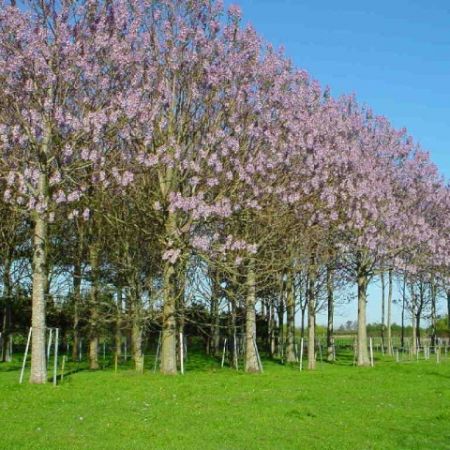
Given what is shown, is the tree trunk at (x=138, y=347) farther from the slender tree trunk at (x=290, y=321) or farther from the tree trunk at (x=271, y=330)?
the tree trunk at (x=271, y=330)

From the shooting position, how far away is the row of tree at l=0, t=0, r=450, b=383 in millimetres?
23641

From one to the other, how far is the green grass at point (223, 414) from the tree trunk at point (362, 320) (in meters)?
12.6

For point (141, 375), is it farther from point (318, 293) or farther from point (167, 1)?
point (167, 1)

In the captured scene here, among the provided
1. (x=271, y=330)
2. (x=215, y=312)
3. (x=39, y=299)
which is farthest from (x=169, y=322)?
(x=271, y=330)

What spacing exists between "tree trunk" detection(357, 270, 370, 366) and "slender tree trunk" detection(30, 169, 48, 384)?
20.4 m

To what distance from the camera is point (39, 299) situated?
939 inches

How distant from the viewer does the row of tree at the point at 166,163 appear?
77.6 ft

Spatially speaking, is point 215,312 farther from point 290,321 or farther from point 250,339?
point 250,339

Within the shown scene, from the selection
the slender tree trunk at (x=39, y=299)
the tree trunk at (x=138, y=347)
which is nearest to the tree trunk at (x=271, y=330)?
the tree trunk at (x=138, y=347)

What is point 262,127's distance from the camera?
90.8 feet

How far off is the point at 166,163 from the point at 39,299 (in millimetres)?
6839

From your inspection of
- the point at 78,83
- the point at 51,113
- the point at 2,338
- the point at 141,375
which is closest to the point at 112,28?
the point at 78,83

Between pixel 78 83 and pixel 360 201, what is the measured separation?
51.5ft

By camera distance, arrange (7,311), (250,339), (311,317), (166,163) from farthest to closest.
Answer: (7,311)
(311,317)
(250,339)
(166,163)
